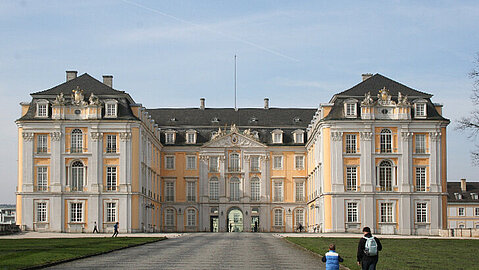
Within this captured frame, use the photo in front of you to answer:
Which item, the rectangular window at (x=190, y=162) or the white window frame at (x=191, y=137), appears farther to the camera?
the white window frame at (x=191, y=137)

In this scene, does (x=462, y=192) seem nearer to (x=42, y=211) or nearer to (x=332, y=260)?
(x=42, y=211)

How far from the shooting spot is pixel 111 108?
67.9 m

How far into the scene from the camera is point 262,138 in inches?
3420

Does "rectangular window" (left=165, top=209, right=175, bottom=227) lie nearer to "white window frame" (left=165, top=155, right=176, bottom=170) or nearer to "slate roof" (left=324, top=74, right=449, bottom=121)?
"white window frame" (left=165, top=155, right=176, bottom=170)

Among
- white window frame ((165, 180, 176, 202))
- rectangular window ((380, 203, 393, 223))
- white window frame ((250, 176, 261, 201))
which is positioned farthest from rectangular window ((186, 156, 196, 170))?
rectangular window ((380, 203, 393, 223))

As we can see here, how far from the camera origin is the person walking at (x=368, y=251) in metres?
19.7

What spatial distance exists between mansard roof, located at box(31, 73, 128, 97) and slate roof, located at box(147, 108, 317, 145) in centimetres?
1801

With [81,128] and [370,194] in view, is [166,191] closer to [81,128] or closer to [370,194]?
[81,128]

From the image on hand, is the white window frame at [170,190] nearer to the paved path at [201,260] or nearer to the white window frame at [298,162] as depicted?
the white window frame at [298,162]

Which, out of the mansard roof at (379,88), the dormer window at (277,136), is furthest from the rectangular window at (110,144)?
the dormer window at (277,136)

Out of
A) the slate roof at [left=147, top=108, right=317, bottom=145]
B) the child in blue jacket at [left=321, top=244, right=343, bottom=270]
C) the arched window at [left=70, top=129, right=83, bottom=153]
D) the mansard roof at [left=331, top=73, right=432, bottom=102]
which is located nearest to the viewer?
the child in blue jacket at [left=321, top=244, right=343, bottom=270]

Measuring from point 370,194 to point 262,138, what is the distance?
22204 millimetres

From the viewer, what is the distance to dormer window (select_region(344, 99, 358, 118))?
223 feet

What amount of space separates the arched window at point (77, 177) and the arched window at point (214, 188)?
20.7 metres
